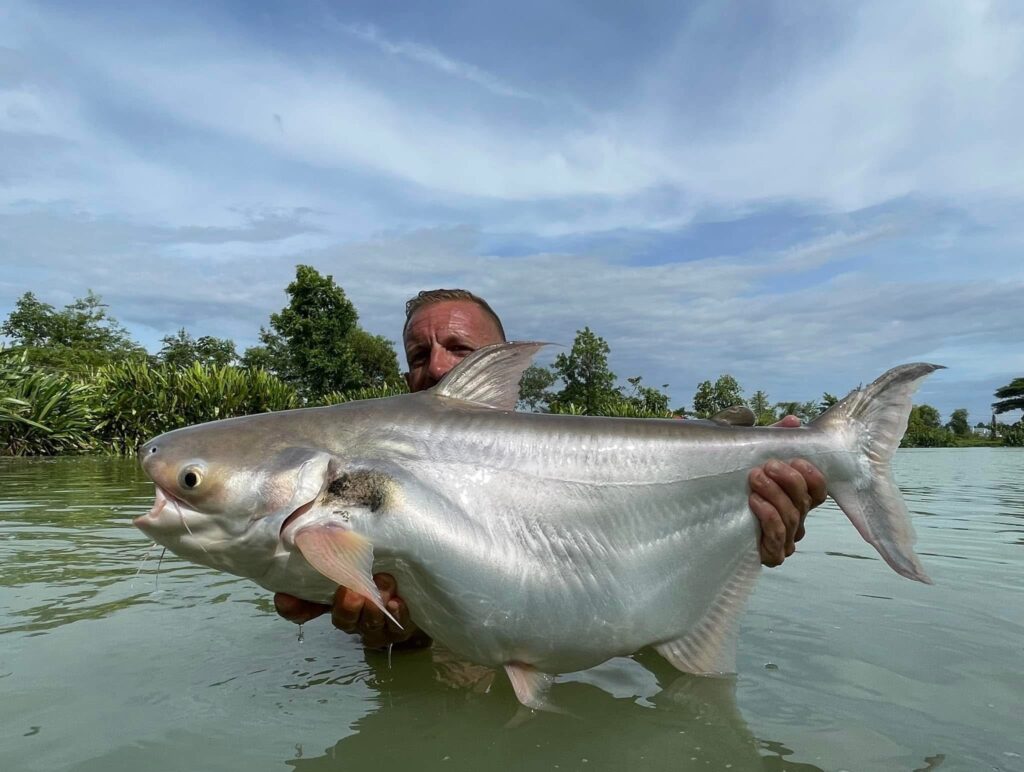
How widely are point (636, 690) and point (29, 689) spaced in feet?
7.05

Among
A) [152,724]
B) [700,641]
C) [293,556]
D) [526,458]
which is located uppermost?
[526,458]

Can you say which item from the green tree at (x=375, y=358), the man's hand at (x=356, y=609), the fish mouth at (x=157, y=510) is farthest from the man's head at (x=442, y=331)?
the green tree at (x=375, y=358)

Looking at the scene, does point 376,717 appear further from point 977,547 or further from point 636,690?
point 977,547

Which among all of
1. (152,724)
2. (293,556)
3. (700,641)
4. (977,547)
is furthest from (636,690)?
(977,547)

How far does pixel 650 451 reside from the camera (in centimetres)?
243

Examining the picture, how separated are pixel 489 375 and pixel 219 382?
63.7 ft

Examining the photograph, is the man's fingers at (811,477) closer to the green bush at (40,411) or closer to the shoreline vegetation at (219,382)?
the shoreline vegetation at (219,382)

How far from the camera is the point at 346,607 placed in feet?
7.54

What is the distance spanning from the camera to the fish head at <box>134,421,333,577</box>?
2.02 m

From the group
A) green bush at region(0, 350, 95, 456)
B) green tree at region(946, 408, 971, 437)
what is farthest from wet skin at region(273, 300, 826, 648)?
green tree at region(946, 408, 971, 437)

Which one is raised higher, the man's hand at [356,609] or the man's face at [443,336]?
the man's face at [443,336]

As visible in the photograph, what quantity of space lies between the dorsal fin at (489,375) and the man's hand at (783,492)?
2.83ft

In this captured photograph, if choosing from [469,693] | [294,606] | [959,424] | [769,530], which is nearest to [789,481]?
[769,530]

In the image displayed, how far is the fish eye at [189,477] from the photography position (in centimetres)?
201
